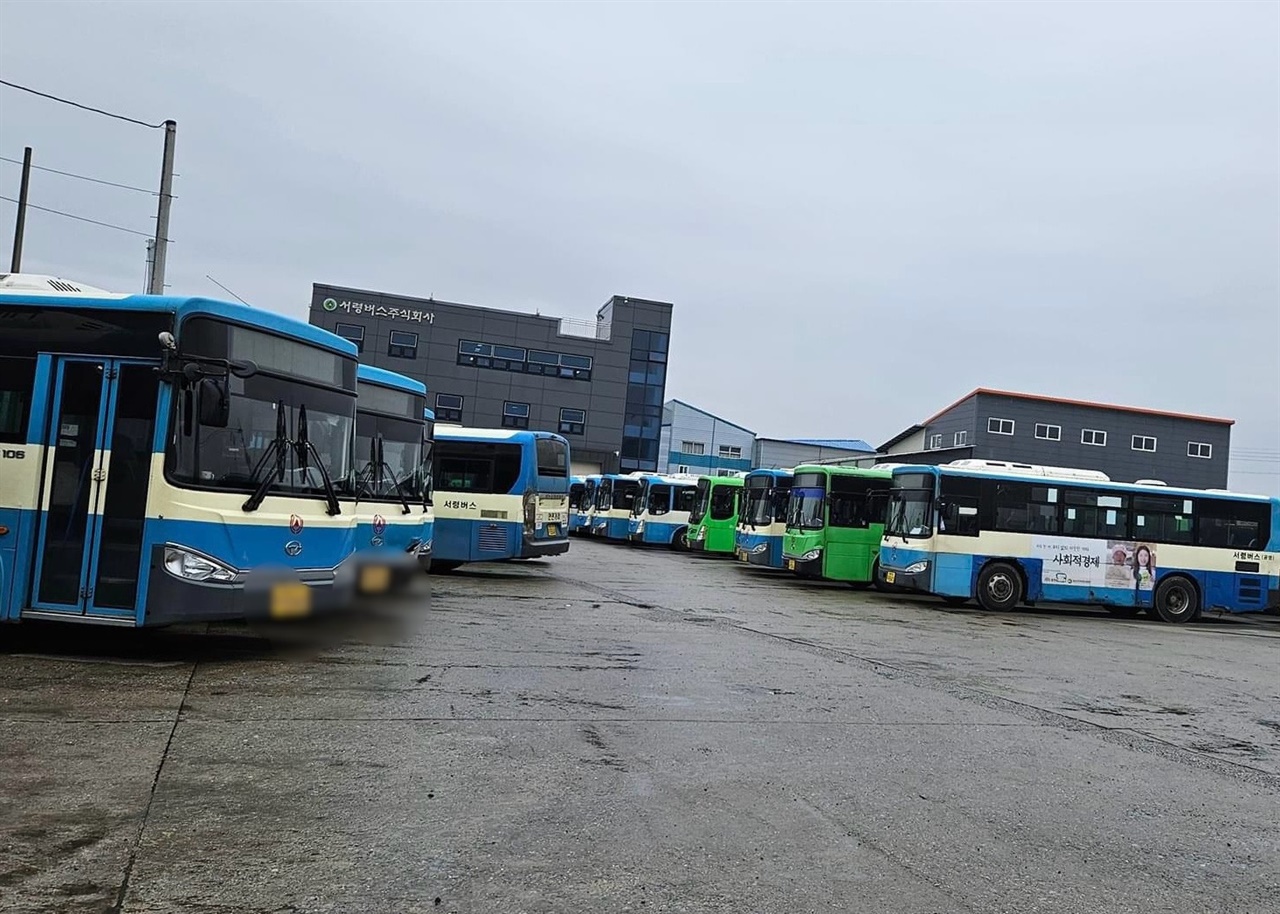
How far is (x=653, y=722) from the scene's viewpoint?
303 inches

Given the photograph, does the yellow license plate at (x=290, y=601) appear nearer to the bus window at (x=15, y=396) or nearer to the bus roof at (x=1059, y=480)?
the bus window at (x=15, y=396)

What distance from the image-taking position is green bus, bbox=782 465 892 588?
23.7m

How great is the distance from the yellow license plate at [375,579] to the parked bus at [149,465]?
0.51 meters

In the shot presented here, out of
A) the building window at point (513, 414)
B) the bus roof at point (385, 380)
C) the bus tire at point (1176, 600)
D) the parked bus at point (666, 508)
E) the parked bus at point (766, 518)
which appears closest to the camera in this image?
the bus roof at point (385, 380)

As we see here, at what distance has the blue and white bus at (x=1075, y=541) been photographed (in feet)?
67.3

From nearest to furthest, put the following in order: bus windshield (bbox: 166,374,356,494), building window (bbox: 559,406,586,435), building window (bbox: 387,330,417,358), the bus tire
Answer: bus windshield (bbox: 166,374,356,494), the bus tire, building window (bbox: 387,330,417,358), building window (bbox: 559,406,586,435)

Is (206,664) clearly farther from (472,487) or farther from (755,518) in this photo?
(755,518)

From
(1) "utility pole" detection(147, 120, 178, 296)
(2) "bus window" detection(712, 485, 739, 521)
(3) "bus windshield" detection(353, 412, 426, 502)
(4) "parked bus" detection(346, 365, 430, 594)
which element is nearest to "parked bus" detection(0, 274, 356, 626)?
(4) "parked bus" detection(346, 365, 430, 594)

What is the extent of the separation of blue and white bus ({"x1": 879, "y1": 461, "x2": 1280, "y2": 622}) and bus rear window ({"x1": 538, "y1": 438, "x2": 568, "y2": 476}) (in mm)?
7130

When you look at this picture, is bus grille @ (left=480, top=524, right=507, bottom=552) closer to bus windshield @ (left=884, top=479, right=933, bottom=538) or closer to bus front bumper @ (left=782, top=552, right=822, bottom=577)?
bus front bumper @ (left=782, top=552, right=822, bottom=577)

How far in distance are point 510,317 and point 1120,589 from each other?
53063 millimetres

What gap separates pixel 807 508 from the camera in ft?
79.2

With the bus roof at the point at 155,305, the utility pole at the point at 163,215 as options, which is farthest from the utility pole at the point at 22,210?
the bus roof at the point at 155,305

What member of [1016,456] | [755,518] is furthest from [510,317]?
[755,518]
